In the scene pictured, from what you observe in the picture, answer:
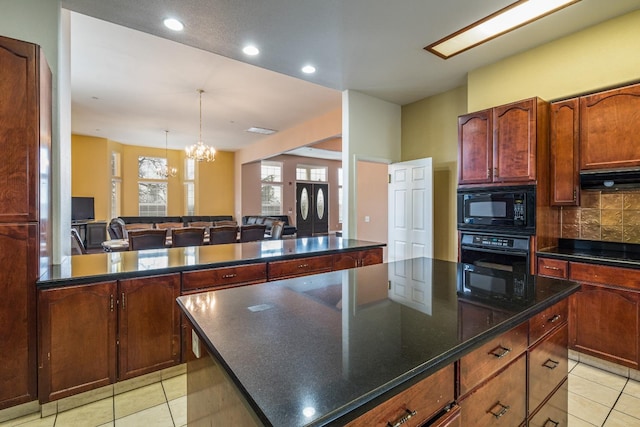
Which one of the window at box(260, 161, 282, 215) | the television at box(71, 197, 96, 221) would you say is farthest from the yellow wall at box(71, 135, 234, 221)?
the window at box(260, 161, 282, 215)

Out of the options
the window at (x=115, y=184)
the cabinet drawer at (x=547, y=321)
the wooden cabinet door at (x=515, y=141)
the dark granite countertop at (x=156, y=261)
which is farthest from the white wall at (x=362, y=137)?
the window at (x=115, y=184)

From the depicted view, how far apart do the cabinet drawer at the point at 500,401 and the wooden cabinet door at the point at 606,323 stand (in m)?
1.75

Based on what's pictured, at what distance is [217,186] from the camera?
33.1 ft

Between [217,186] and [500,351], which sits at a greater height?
[217,186]

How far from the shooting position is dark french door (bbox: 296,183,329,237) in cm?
1084

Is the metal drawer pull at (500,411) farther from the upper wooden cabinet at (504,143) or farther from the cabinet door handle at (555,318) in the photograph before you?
the upper wooden cabinet at (504,143)

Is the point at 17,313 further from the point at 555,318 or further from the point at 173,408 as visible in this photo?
the point at 555,318

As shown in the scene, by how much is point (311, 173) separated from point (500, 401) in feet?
33.8

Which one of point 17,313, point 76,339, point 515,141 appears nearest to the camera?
point 17,313

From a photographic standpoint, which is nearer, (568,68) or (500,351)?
(500,351)

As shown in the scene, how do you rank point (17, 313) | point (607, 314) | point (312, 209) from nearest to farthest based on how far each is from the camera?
point (17, 313), point (607, 314), point (312, 209)

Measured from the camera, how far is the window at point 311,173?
11.0m

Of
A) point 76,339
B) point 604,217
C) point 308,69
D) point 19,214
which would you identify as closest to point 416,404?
A: point 76,339

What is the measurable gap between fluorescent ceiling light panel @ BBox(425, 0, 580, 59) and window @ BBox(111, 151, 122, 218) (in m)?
9.01
